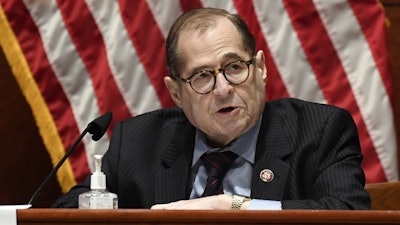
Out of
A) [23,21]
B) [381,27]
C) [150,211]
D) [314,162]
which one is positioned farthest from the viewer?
[23,21]

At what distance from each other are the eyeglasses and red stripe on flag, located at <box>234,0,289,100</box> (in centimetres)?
80

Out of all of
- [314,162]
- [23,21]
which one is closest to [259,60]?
[314,162]

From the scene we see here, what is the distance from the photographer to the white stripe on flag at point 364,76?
3.22 m

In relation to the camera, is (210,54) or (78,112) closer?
(210,54)

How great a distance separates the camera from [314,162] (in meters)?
2.45

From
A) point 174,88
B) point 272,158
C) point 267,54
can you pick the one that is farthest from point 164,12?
point 272,158

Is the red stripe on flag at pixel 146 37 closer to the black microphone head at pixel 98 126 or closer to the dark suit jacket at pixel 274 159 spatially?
the dark suit jacket at pixel 274 159

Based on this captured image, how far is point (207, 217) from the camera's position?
1.68 meters

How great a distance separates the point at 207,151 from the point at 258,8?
913 mm

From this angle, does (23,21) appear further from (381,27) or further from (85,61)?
(381,27)

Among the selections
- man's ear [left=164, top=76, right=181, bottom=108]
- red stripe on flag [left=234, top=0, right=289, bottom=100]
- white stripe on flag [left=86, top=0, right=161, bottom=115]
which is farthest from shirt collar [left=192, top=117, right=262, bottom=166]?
white stripe on flag [left=86, top=0, right=161, bottom=115]

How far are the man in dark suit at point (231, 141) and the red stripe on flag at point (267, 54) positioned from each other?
640 mm

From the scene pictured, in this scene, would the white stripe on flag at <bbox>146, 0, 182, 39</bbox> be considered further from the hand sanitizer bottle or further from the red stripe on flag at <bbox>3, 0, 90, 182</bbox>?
the hand sanitizer bottle

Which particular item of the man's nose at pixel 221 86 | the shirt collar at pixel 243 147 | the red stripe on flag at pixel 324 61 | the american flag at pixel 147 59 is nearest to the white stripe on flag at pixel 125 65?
the american flag at pixel 147 59
